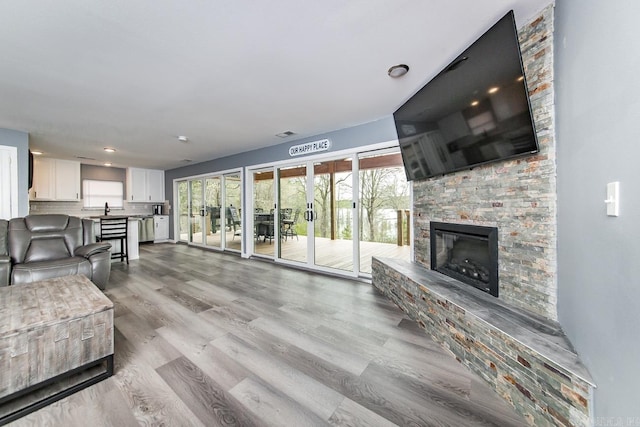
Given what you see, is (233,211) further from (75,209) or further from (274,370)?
(274,370)

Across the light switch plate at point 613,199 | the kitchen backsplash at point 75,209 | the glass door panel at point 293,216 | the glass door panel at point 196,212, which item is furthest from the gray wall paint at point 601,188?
the kitchen backsplash at point 75,209

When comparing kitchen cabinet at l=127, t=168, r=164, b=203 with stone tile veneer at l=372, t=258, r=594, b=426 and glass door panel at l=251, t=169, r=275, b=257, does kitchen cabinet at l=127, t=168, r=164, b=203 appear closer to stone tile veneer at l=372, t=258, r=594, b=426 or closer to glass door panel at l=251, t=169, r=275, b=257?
glass door panel at l=251, t=169, r=275, b=257

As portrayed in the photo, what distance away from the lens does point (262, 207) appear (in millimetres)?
5246

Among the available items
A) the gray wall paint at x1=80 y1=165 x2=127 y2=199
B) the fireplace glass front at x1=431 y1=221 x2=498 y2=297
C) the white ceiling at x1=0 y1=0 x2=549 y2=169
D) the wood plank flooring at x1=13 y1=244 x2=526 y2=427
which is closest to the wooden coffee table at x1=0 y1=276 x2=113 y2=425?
the wood plank flooring at x1=13 y1=244 x2=526 y2=427

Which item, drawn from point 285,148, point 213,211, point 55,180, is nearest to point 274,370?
point 285,148

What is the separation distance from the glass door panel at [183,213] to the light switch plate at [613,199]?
775 centimetres

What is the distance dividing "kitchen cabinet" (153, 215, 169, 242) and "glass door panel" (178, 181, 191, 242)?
0.54 m

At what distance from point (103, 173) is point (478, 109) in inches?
348

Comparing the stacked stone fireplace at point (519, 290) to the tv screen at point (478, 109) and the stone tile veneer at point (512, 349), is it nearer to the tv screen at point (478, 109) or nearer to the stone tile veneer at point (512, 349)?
the stone tile veneer at point (512, 349)

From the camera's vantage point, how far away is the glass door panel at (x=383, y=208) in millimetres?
3592

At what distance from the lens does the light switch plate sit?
0.93 metres

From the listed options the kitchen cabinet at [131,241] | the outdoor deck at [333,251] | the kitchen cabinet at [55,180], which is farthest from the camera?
the kitchen cabinet at [55,180]

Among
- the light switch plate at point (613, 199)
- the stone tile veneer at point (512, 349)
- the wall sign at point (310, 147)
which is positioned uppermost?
the wall sign at point (310, 147)

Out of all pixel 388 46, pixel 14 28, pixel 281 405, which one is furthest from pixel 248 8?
pixel 281 405
